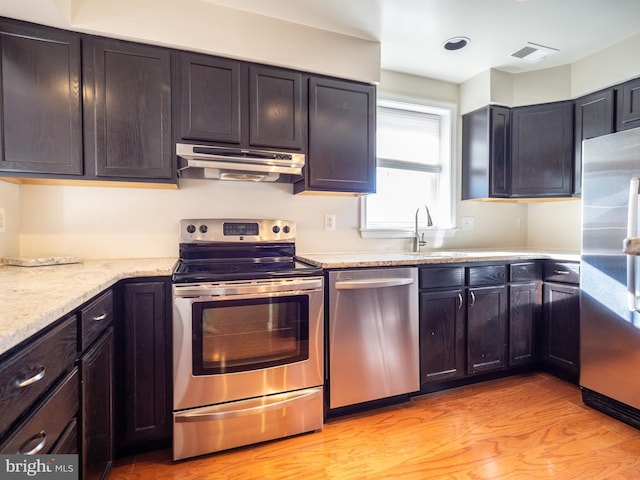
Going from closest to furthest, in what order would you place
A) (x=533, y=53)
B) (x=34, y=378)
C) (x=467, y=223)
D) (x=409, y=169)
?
1. (x=34, y=378)
2. (x=533, y=53)
3. (x=409, y=169)
4. (x=467, y=223)

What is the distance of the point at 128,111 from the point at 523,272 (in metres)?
2.78

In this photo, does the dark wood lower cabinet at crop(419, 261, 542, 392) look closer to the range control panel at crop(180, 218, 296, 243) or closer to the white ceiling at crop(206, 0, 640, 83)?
the range control panel at crop(180, 218, 296, 243)

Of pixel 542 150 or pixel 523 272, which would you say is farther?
pixel 542 150

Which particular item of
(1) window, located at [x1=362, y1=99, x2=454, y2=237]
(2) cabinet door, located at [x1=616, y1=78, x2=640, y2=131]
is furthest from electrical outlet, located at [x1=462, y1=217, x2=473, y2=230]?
(2) cabinet door, located at [x1=616, y1=78, x2=640, y2=131]

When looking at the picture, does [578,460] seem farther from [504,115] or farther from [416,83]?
[416,83]

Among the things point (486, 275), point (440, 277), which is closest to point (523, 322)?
point (486, 275)

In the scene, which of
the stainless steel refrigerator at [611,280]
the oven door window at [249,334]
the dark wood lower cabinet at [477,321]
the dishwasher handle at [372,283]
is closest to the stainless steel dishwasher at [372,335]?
the dishwasher handle at [372,283]

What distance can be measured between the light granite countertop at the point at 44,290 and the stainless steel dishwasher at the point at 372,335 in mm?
964

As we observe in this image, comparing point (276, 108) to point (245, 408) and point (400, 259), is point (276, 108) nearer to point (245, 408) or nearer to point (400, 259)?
point (400, 259)

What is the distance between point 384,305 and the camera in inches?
80.7

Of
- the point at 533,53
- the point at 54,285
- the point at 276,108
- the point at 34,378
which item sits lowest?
the point at 34,378

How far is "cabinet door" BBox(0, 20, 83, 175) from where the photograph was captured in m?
1.65

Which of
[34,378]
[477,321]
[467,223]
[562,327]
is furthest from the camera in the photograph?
[467,223]

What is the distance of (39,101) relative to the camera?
66.9 inches
